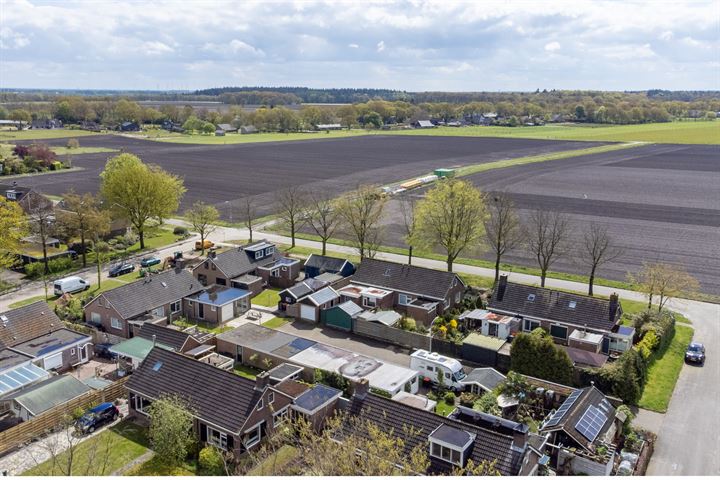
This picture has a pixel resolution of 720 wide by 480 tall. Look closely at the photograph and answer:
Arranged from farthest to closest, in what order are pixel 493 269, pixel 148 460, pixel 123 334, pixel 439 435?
pixel 493 269, pixel 123 334, pixel 148 460, pixel 439 435

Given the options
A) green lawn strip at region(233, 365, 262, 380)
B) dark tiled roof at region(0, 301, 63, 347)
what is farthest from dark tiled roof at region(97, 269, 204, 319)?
green lawn strip at region(233, 365, 262, 380)

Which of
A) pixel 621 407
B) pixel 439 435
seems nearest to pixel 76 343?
pixel 439 435

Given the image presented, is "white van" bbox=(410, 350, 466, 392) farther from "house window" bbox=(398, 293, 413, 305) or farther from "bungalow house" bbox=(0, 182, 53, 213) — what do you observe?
"bungalow house" bbox=(0, 182, 53, 213)

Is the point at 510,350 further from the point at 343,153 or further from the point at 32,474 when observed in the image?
the point at 343,153

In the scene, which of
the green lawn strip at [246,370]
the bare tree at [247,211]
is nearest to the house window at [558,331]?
the green lawn strip at [246,370]

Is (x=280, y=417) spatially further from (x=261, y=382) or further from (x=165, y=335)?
(x=165, y=335)

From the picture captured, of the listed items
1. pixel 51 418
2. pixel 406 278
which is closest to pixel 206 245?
pixel 406 278

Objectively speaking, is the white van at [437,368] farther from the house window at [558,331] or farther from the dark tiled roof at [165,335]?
the dark tiled roof at [165,335]
